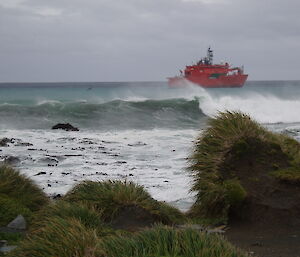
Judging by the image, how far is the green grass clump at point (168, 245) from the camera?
4035mm

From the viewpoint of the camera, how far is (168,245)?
165 inches

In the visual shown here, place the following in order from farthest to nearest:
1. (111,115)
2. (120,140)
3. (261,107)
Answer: (261,107), (111,115), (120,140)

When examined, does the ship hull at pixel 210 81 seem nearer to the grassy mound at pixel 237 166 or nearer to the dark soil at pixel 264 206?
the grassy mound at pixel 237 166

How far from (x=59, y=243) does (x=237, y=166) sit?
5.19 m

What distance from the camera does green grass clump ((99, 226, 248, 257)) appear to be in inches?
159

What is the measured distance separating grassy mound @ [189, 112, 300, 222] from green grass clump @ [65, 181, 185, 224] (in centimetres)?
83

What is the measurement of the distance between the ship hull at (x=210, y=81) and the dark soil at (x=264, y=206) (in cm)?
7413

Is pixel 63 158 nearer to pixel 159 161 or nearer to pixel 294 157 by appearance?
pixel 159 161

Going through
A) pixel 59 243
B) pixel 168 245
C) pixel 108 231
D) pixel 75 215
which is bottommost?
pixel 108 231

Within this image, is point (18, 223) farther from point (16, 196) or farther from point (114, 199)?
point (114, 199)

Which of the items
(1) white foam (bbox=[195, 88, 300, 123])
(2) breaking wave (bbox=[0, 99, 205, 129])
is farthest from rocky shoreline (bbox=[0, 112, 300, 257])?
(1) white foam (bbox=[195, 88, 300, 123])

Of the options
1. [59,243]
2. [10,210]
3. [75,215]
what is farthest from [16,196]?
[59,243]

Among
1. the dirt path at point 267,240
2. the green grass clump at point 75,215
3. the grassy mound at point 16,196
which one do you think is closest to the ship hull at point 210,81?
the grassy mound at point 16,196

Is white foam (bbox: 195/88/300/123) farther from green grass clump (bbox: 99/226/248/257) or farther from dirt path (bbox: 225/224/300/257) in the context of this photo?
green grass clump (bbox: 99/226/248/257)
